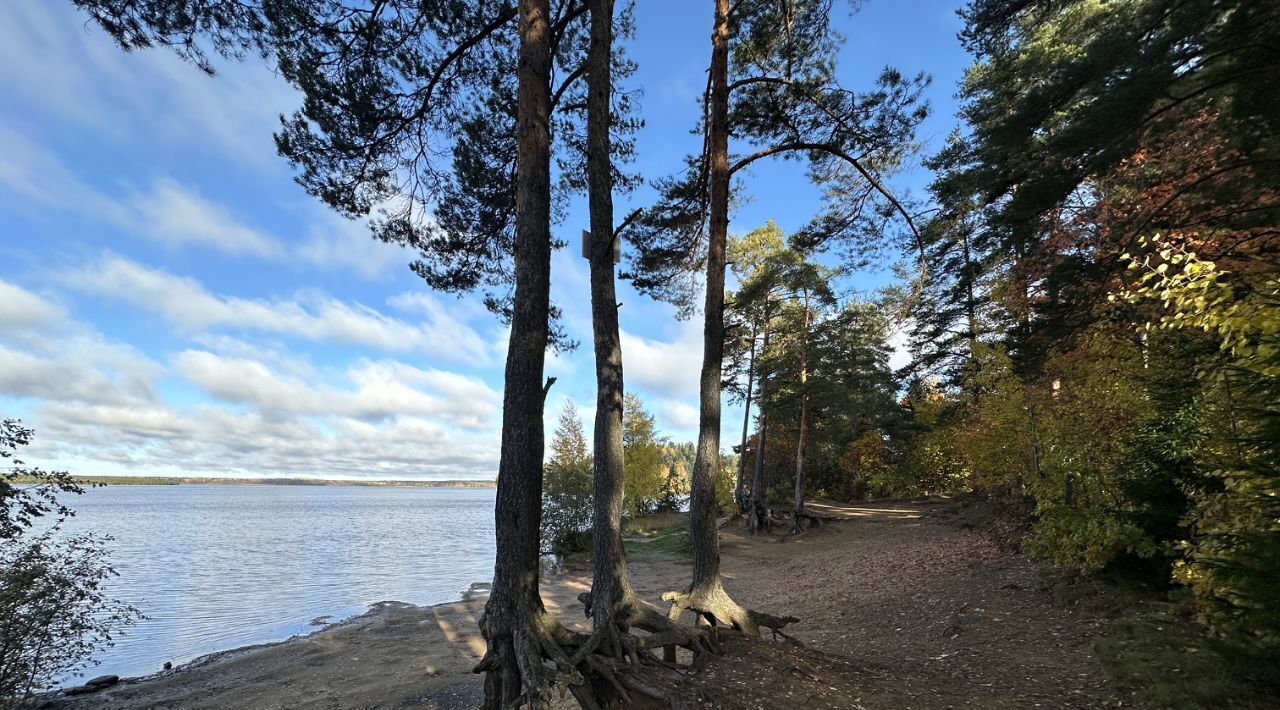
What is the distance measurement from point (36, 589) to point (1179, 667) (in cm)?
1367

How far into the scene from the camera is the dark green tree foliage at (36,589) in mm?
6992

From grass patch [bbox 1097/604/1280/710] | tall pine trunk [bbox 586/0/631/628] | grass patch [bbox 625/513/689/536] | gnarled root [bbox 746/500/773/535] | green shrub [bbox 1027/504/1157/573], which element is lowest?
grass patch [bbox 625/513/689/536]

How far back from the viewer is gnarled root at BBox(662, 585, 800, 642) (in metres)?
6.12

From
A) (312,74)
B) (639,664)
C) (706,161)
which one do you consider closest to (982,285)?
(706,161)

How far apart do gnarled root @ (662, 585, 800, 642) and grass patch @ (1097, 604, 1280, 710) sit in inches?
117

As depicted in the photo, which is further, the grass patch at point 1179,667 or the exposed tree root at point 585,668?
the exposed tree root at point 585,668

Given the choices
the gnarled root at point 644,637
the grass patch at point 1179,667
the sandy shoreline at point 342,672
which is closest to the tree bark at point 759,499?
the sandy shoreline at point 342,672

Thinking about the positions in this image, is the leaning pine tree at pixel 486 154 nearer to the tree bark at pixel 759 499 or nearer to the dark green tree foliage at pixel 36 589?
the dark green tree foliage at pixel 36 589

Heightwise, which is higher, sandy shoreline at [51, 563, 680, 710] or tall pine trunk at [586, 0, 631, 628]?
tall pine trunk at [586, 0, 631, 628]

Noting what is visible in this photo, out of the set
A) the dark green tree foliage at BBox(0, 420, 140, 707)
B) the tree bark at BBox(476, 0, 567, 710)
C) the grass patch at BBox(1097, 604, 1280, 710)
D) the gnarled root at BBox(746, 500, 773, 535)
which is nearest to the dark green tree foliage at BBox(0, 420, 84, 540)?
the dark green tree foliage at BBox(0, 420, 140, 707)

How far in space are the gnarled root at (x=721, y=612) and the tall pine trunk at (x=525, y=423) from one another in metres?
2.02

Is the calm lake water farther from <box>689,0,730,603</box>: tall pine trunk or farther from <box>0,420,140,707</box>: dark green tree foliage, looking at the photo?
<box>689,0,730,603</box>: tall pine trunk

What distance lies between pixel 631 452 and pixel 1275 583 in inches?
912

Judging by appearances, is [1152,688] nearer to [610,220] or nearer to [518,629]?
[518,629]
